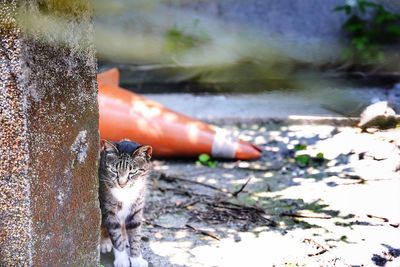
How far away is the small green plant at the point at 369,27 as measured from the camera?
5.92 m

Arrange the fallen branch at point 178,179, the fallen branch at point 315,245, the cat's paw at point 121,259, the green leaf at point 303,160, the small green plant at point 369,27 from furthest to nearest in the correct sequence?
1. the small green plant at point 369,27
2. the green leaf at point 303,160
3. the fallen branch at point 178,179
4. the fallen branch at point 315,245
5. the cat's paw at point 121,259

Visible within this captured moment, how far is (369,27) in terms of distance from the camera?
243 inches

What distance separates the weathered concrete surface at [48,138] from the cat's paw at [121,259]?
1.26ft

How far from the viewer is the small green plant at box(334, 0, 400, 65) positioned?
5921 mm

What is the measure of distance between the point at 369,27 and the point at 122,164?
13.1 ft

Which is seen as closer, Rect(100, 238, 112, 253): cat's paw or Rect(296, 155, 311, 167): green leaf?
Rect(100, 238, 112, 253): cat's paw

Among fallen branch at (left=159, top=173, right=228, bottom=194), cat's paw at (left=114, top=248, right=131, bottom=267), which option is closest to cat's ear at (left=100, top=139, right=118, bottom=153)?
cat's paw at (left=114, top=248, right=131, bottom=267)

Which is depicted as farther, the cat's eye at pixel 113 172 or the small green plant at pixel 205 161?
the small green plant at pixel 205 161

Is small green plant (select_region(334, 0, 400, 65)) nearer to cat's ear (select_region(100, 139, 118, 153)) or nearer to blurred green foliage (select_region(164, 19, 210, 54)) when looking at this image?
blurred green foliage (select_region(164, 19, 210, 54))

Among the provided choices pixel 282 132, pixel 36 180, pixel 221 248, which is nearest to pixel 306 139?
pixel 282 132

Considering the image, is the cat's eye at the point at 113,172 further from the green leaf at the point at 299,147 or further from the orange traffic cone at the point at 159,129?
the green leaf at the point at 299,147

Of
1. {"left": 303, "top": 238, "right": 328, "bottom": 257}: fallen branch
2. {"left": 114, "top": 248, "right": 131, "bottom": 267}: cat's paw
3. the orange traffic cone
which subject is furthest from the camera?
the orange traffic cone

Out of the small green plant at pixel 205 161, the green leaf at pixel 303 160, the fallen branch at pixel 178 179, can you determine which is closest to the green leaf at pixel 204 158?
the small green plant at pixel 205 161

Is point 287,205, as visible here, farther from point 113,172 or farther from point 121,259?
point 113,172
